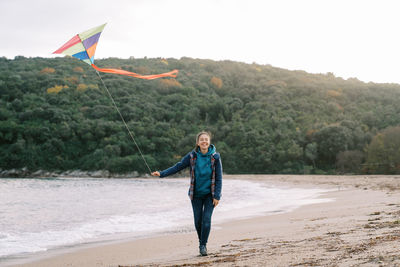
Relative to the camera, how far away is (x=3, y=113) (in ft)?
185

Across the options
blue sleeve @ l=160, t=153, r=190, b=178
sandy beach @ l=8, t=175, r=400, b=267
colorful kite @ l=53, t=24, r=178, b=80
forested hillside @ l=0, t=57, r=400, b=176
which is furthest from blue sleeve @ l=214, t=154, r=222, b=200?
forested hillside @ l=0, t=57, r=400, b=176

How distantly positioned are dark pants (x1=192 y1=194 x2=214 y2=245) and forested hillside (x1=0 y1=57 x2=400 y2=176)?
38.1 m

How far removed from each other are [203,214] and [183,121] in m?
56.0

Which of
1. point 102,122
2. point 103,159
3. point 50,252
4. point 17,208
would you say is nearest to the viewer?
point 50,252

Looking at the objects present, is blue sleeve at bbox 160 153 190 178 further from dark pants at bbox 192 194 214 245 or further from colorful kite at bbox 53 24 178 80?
colorful kite at bbox 53 24 178 80

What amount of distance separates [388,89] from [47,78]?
58285 millimetres

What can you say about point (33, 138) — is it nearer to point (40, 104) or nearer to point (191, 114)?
point (40, 104)

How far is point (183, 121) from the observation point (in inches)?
2395

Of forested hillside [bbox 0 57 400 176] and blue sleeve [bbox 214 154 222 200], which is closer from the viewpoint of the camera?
blue sleeve [bbox 214 154 222 200]

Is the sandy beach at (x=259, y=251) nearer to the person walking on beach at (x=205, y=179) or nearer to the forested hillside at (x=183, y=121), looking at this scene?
the person walking on beach at (x=205, y=179)

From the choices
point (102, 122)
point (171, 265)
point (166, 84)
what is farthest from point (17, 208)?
point (166, 84)

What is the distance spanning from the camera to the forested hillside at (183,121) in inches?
1908

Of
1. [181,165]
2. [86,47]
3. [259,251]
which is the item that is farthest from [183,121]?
[259,251]

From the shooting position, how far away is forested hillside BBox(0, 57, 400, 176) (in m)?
48.5
